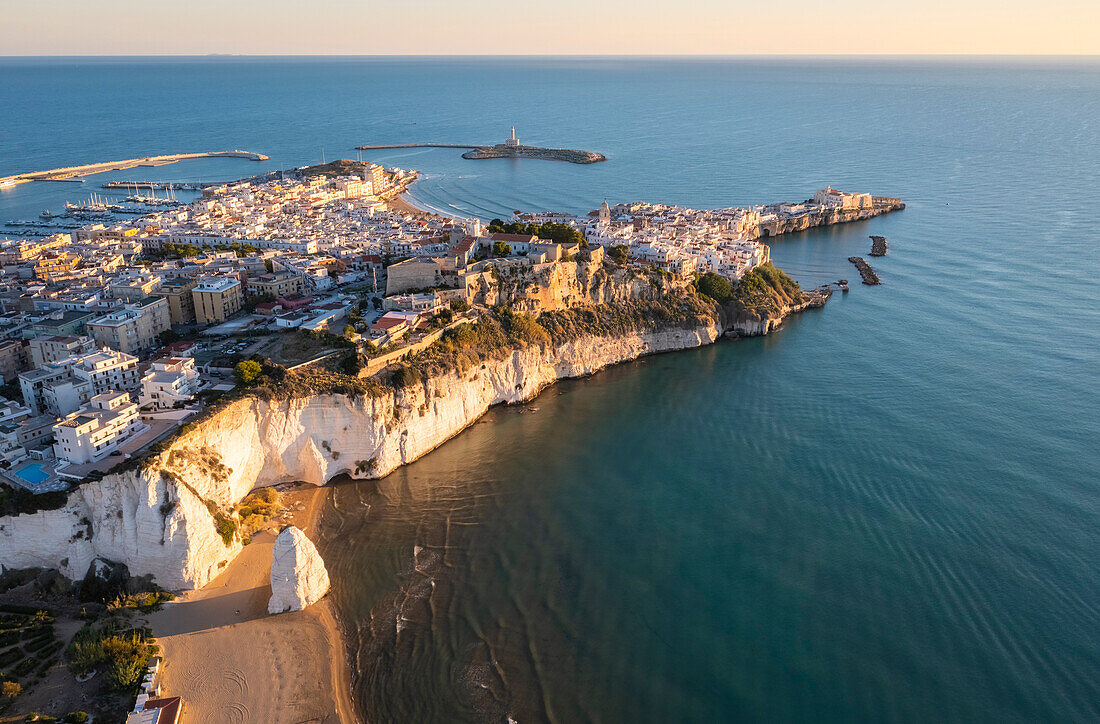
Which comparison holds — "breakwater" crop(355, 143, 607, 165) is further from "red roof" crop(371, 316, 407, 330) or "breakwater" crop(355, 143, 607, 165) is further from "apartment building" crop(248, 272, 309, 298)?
"red roof" crop(371, 316, 407, 330)

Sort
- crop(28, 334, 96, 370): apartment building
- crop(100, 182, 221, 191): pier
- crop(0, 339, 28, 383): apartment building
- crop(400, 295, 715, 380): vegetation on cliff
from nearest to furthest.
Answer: crop(28, 334, 96, 370): apartment building < crop(0, 339, 28, 383): apartment building < crop(400, 295, 715, 380): vegetation on cliff < crop(100, 182, 221, 191): pier

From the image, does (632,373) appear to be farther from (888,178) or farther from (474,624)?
(888,178)

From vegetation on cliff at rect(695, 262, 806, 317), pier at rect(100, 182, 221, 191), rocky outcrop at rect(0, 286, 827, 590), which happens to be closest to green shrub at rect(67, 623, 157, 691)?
rocky outcrop at rect(0, 286, 827, 590)

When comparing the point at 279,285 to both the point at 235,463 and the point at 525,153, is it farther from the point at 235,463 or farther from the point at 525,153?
the point at 525,153

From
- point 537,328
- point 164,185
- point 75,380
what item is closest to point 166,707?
point 75,380

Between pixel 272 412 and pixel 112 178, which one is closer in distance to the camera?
pixel 272 412

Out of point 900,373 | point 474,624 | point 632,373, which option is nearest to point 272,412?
point 474,624
